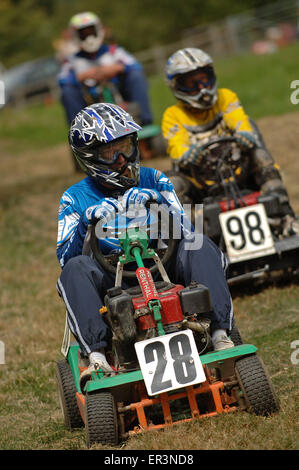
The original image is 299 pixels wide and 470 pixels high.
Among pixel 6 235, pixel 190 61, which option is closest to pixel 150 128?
pixel 6 235

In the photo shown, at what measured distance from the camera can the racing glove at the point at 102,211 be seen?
185 inches

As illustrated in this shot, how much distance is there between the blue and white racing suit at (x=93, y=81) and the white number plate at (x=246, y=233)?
590 cm

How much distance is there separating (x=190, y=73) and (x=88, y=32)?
15.9 feet

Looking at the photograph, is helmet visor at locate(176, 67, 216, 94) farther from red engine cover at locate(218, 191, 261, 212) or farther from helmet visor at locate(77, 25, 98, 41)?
helmet visor at locate(77, 25, 98, 41)

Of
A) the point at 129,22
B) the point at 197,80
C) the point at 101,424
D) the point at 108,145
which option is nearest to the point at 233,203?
the point at 197,80

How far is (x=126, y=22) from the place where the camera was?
46.0m

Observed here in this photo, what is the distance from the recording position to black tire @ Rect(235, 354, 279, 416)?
13.9ft

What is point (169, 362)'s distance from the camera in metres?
4.24

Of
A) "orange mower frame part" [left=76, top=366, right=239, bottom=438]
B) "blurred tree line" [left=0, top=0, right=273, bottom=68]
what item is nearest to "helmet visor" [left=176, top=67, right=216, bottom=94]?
"orange mower frame part" [left=76, top=366, right=239, bottom=438]

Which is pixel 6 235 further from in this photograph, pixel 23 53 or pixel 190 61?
pixel 23 53

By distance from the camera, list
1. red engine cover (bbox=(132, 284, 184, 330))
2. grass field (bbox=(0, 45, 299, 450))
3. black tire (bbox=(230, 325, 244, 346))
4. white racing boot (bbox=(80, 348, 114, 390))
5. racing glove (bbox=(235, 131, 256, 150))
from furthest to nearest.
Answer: racing glove (bbox=(235, 131, 256, 150))
black tire (bbox=(230, 325, 244, 346))
white racing boot (bbox=(80, 348, 114, 390))
red engine cover (bbox=(132, 284, 184, 330))
grass field (bbox=(0, 45, 299, 450))

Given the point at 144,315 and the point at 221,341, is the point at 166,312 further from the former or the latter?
the point at 221,341

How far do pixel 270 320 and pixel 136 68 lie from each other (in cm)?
732

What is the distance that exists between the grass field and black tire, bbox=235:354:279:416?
47 millimetres
